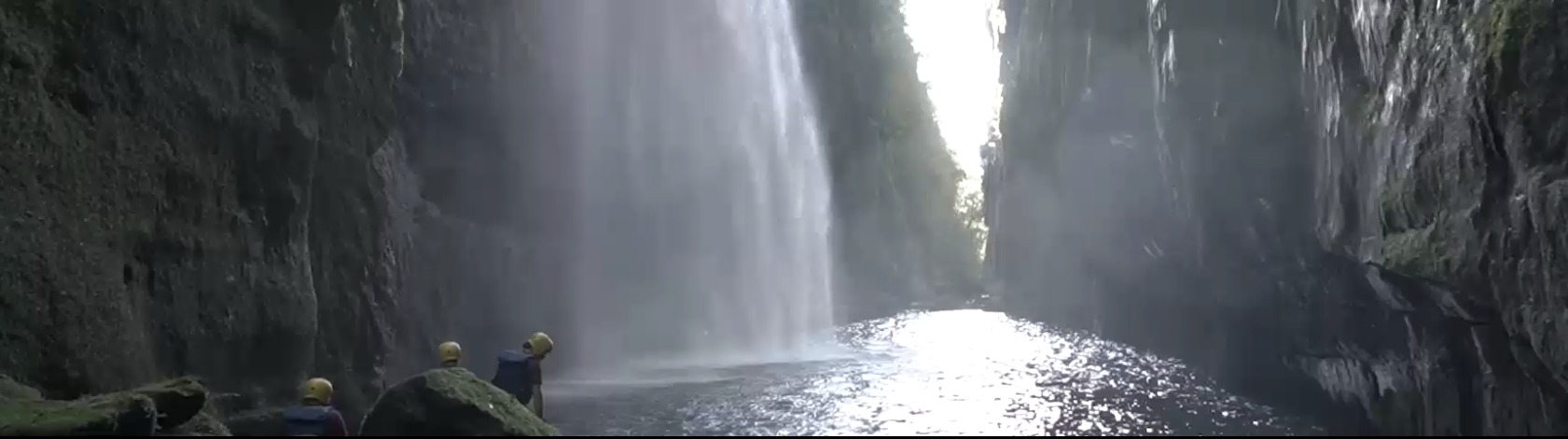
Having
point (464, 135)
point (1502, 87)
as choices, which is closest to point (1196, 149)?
point (1502, 87)

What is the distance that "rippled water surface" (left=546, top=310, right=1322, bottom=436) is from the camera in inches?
506

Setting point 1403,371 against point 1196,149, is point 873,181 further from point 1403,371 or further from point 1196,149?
point 1403,371

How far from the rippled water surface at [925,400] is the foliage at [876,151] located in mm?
25424

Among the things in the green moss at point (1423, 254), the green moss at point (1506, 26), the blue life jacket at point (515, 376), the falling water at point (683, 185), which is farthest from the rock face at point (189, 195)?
the green moss at point (1423, 254)

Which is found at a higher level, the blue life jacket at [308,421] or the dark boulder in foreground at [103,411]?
the dark boulder in foreground at [103,411]

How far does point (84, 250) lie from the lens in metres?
9.61

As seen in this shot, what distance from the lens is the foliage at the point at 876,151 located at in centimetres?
4912

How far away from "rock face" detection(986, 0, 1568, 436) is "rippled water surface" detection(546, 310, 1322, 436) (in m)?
1.56

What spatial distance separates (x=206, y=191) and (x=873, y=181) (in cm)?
4216

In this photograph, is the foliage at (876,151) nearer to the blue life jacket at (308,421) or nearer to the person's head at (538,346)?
the person's head at (538,346)

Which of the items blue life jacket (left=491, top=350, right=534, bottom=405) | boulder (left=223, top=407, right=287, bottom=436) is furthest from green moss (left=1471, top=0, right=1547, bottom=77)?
boulder (left=223, top=407, right=287, bottom=436)

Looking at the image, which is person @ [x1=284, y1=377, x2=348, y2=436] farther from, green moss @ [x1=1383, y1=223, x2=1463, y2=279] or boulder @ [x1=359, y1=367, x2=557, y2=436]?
green moss @ [x1=1383, y1=223, x2=1463, y2=279]

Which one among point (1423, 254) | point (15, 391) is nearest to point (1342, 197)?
point (1423, 254)

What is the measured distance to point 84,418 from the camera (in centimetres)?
704
